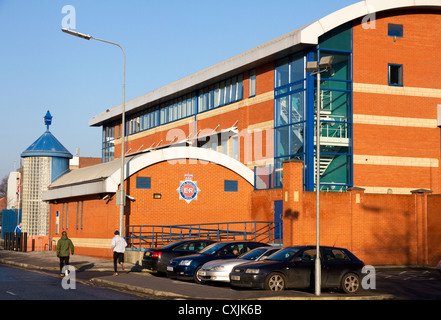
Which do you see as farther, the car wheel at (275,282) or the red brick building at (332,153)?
the red brick building at (332,153)

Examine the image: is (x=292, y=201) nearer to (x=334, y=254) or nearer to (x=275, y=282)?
(x=334, y=254)

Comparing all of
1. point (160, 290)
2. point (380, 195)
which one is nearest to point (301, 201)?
point (380, 195)

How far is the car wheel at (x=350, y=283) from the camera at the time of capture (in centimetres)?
2055

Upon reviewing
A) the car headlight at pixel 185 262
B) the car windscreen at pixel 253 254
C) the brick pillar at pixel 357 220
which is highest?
the brick pillar at pixel 357 220

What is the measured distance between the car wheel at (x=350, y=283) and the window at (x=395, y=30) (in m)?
20.6

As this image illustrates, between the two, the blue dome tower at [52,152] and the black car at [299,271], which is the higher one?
the blue dome tower at [52,152]

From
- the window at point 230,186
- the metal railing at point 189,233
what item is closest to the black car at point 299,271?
the metal railing at point 189,233

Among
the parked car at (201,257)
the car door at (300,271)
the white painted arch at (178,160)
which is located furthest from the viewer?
the white painted arch at (178,160)

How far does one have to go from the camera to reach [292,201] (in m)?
32.1

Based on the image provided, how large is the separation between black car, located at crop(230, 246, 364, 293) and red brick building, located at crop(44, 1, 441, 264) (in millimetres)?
11400

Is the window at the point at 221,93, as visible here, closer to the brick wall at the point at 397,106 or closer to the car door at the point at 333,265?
the brick wall at the point at 397,106

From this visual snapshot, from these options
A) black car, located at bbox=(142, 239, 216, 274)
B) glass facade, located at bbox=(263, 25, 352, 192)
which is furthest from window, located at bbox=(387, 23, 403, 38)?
black car, located at bbox=(142, 239, 216, 274)

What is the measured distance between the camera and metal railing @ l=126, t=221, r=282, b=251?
109 feet
